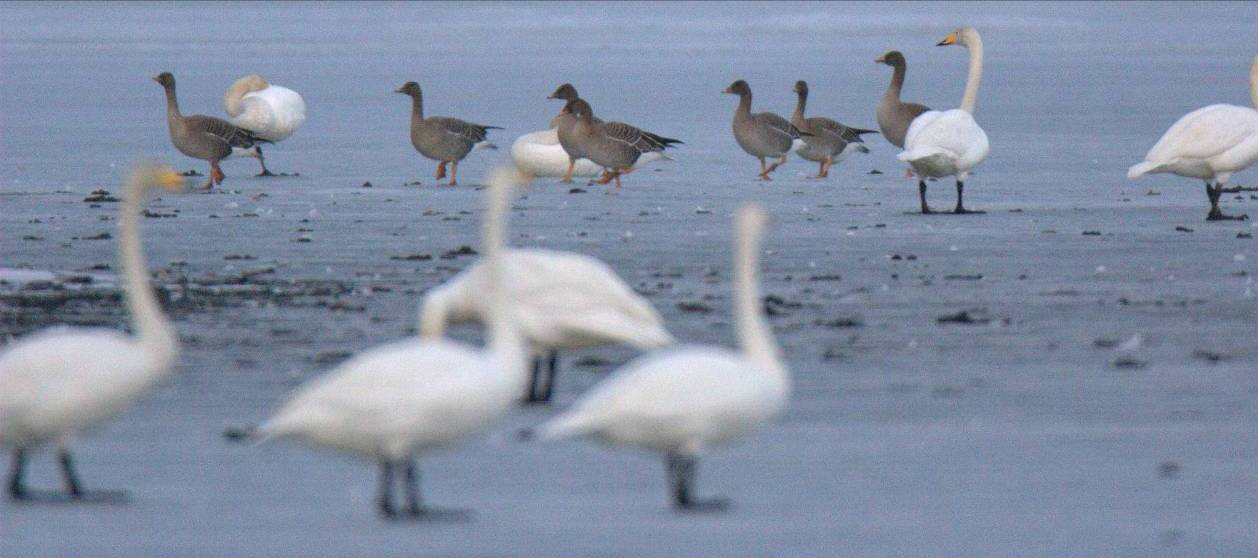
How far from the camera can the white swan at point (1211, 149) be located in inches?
628

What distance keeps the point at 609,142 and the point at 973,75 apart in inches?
147

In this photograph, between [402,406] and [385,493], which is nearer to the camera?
[402,406]

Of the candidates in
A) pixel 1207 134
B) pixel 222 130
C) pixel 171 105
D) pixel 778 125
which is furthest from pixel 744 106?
pixel 1207 134

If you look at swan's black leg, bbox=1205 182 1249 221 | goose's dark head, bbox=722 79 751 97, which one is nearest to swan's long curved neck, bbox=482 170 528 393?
swan's black leg, bbox=1205 182 1249 221

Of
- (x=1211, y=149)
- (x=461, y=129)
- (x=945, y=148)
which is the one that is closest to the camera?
(x=1211, y=149)

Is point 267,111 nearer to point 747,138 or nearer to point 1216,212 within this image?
point 747,138

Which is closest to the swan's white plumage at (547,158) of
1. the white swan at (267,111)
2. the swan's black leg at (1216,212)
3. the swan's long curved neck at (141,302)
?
the white swan at (267,111)

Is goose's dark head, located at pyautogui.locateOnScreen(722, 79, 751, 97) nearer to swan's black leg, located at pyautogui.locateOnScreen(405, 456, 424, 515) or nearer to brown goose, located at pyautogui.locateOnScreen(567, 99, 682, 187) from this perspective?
brown goose, located at pyautogui.locateOnScreen(567, 99, 682, 187)

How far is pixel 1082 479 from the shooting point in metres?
7.15

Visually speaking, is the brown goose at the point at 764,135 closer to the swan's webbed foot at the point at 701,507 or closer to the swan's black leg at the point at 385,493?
the swan's webbed foot at the point at 701,507

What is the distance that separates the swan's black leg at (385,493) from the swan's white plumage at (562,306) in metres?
1.57

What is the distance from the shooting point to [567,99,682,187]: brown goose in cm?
1898

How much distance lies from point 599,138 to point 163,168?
12073 mm

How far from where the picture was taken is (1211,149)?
15.9 metres
